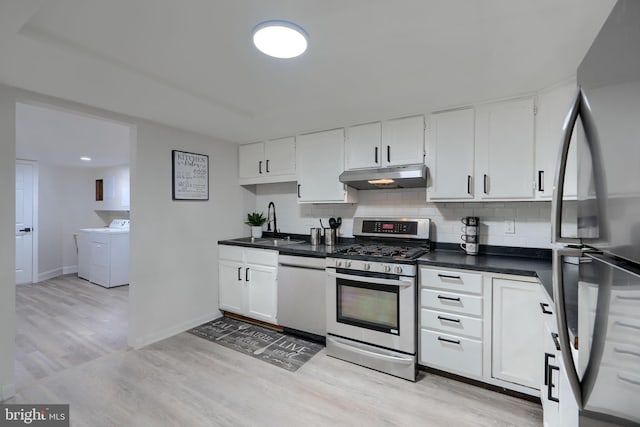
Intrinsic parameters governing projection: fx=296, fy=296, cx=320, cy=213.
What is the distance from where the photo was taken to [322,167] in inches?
129

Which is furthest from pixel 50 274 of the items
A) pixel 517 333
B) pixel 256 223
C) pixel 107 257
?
pixel 517 333

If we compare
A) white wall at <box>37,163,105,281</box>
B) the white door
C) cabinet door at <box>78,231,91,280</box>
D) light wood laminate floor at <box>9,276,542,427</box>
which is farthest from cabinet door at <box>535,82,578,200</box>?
white wall at <box>37,163,105,281</box>

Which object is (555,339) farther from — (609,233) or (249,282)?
(249,282)

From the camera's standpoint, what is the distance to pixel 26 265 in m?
5.25

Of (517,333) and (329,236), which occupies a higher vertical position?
(329,236)

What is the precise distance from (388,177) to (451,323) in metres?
1.30

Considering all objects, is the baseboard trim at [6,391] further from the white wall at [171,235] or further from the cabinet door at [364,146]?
the cabinet door at [364,146]

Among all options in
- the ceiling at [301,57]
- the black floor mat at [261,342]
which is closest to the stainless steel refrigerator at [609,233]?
the ceiling at [301,57]

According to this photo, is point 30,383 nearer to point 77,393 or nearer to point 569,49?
point 77,393

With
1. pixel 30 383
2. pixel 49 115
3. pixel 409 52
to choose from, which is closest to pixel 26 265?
pixel 49 115

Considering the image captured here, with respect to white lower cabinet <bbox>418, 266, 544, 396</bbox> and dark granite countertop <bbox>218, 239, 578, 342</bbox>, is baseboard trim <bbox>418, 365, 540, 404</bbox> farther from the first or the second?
dark granite countertop <bbox>218, 239, 578, 342</bbox>

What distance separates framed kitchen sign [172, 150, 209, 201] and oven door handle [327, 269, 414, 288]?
182 centimetres

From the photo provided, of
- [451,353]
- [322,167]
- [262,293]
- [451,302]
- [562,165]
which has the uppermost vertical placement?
[322,167]

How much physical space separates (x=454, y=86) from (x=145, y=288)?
3.30 metres
